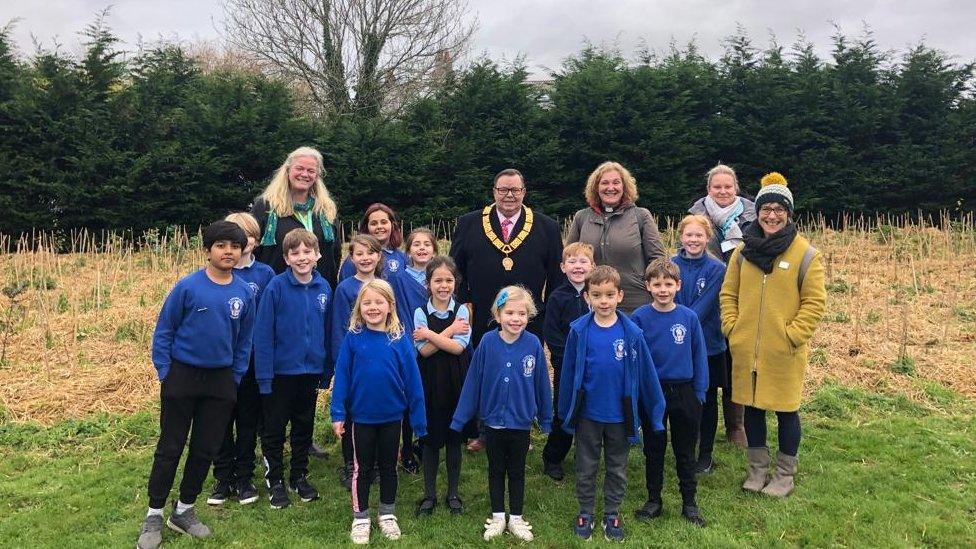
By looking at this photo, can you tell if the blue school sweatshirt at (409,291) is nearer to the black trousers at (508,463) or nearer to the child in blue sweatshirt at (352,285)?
the child in blue sweatshirt at (352,285)

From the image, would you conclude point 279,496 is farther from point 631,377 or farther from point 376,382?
point 631,377

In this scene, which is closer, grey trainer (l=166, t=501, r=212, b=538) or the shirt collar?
grey trainer (l=166, t=501, r=212, b=538)

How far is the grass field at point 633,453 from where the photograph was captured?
3.50 metres

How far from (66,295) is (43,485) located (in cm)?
508

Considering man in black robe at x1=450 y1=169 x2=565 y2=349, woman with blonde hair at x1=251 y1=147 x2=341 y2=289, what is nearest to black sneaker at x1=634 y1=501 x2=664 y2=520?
man in black robe at x1=450 y1=169 x2=565 y2=349

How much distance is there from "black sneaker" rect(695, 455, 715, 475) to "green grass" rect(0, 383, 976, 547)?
9 centimetres

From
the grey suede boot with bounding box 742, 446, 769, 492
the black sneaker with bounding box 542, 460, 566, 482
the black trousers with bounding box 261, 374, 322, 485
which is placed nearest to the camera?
the black trousers with bounding box 261, 374, 322, 485

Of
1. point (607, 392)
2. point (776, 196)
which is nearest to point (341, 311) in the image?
point (607, 392)

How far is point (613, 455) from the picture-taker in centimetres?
341

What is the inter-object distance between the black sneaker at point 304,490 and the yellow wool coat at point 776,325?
2.64 metres

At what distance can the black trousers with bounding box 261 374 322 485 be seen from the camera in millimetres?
3717

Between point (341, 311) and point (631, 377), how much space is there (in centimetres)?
170

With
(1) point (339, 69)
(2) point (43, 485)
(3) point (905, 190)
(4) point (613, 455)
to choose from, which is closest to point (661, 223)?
(3) point (905, 190)

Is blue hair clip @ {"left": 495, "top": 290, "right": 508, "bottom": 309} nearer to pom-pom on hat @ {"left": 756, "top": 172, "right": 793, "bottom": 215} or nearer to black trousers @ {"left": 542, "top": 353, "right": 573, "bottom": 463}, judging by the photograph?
black trousers @ {"left": 542, "top": 353, "right": 573, "bottom": 463}
